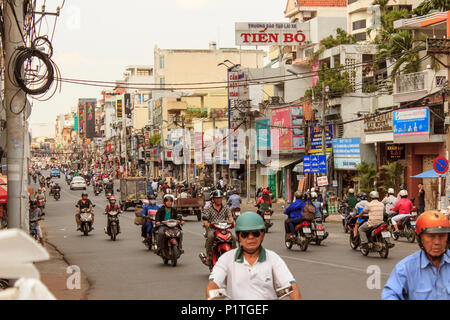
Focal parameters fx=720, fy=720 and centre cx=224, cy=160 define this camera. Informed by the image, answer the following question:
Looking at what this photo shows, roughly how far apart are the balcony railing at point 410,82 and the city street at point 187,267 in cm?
952

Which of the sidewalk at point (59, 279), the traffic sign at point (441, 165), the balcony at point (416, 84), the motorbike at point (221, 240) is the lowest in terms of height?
the sidewalk at point (59, 279)

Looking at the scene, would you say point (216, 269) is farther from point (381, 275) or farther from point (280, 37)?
point (280, 37)

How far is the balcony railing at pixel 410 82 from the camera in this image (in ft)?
108

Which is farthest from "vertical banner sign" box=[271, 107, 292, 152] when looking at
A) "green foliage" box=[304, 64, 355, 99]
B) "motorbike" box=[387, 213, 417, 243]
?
"motorbike" box=[387, 213, 417, 243]

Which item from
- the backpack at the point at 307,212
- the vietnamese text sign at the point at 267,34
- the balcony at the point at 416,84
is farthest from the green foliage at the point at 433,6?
the backpack at the point at 307,212

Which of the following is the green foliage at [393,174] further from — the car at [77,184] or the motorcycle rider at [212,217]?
the car at [77,184]

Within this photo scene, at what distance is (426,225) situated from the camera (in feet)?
16.0

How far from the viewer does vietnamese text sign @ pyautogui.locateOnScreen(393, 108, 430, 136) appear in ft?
104

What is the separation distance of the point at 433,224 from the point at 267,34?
51172 mm

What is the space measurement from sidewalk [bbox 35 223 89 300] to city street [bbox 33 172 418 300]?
20 cm
